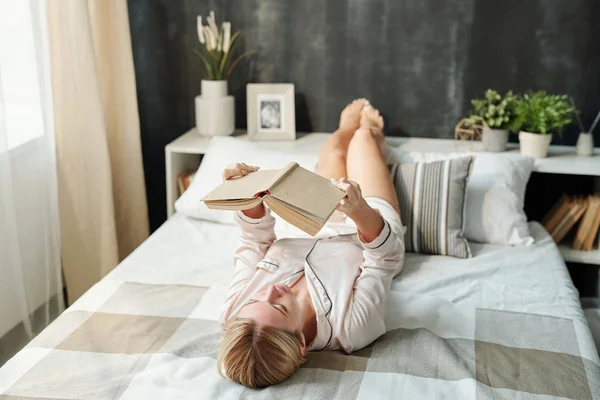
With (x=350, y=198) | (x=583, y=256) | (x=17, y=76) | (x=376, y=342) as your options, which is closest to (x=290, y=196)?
(x=350, y=198)

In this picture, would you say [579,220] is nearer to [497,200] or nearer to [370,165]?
[497,200]

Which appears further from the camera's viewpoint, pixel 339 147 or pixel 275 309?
pixel 339 147

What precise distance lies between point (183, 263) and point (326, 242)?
522mm

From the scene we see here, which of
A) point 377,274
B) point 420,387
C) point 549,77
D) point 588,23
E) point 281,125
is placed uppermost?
point 588,23

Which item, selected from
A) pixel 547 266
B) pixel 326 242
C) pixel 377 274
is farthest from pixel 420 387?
pixel 547 266

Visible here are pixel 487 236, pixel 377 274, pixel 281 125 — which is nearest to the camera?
pixel 377 274

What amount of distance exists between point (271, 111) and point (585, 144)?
4.15 feet

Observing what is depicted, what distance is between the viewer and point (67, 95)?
2.73 metres

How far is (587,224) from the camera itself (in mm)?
2832

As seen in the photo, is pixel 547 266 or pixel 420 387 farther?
pixel 547 266

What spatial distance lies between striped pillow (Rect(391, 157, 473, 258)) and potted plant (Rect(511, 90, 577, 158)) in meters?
0.35

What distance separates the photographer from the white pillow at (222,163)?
277 cm

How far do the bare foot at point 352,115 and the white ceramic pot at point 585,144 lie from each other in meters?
0.84

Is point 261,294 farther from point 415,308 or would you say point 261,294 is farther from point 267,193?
point 415,308
